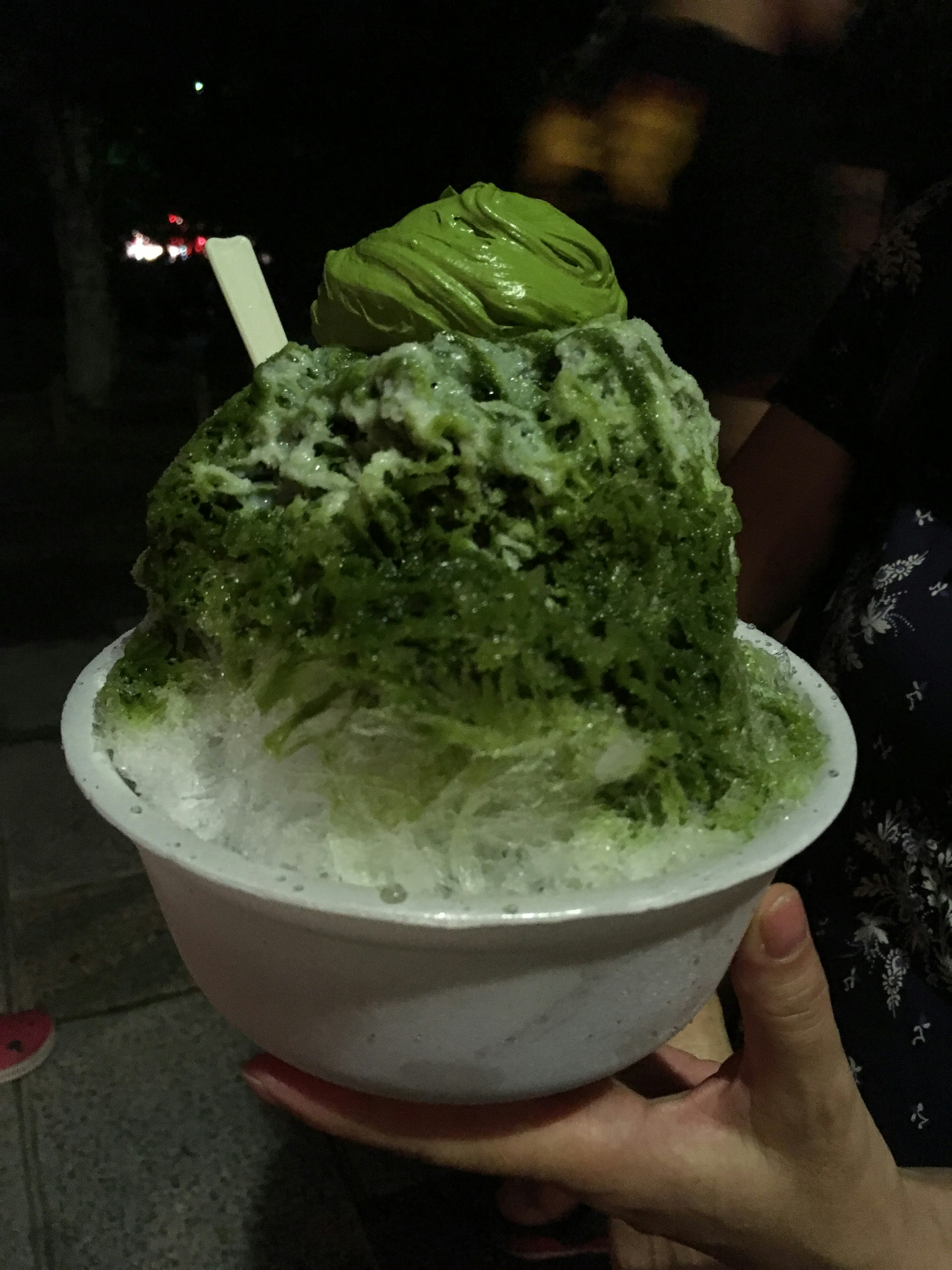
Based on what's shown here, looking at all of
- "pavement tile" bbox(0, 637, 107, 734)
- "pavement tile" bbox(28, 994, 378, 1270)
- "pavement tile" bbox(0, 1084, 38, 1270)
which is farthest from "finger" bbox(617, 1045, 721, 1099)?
"pavement tile" bbox(0, 637, 107, 734)

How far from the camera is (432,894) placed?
1.80 feet

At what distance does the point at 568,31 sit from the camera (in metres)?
1.92

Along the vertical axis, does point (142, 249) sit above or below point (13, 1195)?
above

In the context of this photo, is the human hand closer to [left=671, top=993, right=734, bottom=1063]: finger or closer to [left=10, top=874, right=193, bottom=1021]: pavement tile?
[left=671, top=993, right=734, bottom=1063]: finger

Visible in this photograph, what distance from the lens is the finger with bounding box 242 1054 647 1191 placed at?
27.6 inches

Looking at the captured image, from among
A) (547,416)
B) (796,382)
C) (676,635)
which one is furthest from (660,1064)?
(796,382)

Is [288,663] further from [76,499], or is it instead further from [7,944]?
[76,499]

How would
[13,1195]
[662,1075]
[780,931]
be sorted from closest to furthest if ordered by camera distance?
[780,931] → [662,1075] → [13,1195]

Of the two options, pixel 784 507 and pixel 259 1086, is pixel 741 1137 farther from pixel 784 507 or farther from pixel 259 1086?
pixel 784 507

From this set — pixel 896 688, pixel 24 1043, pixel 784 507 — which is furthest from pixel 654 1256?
pixel 24 1043

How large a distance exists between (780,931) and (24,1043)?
1.35 metres

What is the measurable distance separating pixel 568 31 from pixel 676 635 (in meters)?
1.80

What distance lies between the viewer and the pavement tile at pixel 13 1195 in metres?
1.26

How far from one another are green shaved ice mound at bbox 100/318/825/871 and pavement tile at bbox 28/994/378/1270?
40.0 inches
